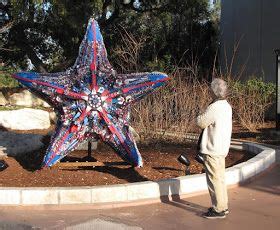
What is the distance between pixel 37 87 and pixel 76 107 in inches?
26.0

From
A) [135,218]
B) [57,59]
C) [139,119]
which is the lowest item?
[135,218]

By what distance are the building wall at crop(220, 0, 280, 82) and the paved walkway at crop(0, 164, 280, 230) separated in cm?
1135

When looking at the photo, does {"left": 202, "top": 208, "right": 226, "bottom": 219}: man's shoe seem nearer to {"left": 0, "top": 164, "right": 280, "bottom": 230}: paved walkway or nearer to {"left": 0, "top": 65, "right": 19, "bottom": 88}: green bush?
{"left": 0, "top": 164, "right": 280, "bottom": 230}: paved walkway

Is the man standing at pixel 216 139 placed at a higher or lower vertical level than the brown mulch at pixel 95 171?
higher

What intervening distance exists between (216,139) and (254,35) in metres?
15.0

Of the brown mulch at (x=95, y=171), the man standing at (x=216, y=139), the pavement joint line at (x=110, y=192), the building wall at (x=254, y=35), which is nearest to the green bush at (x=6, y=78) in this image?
the building wall at (x=254, y=35)

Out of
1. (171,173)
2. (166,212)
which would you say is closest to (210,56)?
(171,173)

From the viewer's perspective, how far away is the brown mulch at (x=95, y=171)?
287 inches

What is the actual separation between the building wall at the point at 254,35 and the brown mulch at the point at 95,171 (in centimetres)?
928

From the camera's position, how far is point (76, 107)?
24.7 feet

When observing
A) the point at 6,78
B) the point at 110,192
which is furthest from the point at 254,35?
the point at 110,192

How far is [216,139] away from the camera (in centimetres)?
580

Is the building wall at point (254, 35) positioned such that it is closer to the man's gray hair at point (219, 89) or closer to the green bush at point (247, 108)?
the green bush at point (247, 108)

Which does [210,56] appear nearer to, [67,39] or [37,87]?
[67,39]
